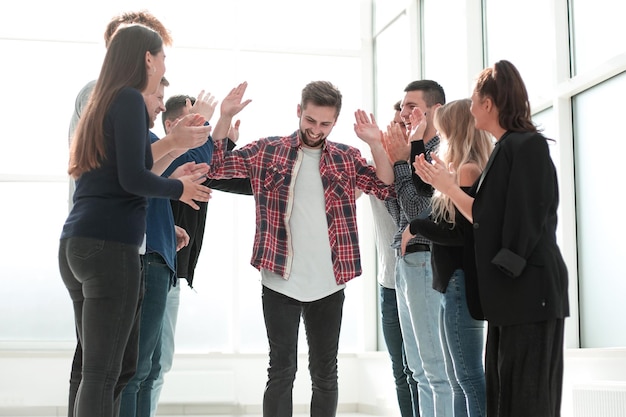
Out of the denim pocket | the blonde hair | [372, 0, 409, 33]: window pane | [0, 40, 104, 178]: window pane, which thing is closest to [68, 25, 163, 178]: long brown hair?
the denim pocket

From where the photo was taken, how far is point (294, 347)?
308 centimetres

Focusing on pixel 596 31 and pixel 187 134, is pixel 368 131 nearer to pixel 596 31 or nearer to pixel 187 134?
pixel 187 134

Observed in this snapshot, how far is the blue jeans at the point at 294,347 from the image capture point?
119 inches

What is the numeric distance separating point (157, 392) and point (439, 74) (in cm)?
298

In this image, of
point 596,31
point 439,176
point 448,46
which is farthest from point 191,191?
point 448,46

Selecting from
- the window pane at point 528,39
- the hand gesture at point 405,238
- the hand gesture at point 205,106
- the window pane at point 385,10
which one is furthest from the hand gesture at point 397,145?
the window pane at point 385,10

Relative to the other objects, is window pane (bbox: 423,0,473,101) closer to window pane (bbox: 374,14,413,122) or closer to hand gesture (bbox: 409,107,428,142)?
window pane (bbox: 374,14,413,122)

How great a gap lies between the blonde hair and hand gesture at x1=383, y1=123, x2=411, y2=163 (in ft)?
1.08

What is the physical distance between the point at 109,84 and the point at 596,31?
225 centimetres

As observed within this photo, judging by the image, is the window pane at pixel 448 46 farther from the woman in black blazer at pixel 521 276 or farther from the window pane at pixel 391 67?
the woman in black blazer at pixel 521 276

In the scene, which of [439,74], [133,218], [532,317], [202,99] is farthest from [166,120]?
[439,74]

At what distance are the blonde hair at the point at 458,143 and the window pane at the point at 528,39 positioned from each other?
4.44ft

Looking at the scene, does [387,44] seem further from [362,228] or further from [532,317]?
A: [532,317]

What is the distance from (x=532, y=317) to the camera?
84.5 inches
